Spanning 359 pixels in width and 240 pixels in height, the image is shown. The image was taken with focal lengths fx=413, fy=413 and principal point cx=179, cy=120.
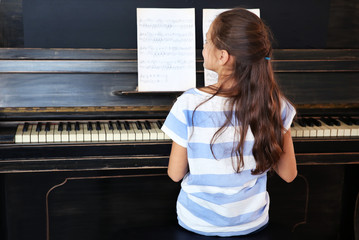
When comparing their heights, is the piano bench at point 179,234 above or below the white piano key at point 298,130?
below

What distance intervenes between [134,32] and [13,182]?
1.01 m

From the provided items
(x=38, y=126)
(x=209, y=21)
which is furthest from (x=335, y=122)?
(x=38, y=126)

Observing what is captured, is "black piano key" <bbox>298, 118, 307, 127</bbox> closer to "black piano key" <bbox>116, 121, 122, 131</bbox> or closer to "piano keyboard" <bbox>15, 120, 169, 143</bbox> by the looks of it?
"piano keyboard" <bbox>15, 120, 169, 143</bbox>

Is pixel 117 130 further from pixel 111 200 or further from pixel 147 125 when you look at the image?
pixel 111 200

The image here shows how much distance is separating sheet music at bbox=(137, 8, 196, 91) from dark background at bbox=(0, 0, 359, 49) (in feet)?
0.48

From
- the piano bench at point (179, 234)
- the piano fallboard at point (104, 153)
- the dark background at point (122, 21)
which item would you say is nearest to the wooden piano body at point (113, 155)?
the piano fallboard at point (104, 153)

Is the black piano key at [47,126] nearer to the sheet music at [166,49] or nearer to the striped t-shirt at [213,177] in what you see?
the sheet music at [166,49]

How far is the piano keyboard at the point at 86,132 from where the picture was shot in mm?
1830

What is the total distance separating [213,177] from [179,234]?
27 cm

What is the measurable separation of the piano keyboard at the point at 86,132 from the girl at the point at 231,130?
537 mm

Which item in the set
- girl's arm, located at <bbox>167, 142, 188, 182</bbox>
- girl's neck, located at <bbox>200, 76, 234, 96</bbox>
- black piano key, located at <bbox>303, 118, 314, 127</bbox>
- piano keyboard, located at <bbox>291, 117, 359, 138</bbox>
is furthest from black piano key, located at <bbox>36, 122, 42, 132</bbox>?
black piano key, located at <bbox>303, 118, 314, 127</bbox>

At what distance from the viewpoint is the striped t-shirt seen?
1265 mm

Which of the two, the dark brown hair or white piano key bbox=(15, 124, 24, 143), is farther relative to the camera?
white piano key bbox=(15, 124, 24, 143)

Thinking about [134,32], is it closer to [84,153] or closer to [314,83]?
[84,153]
